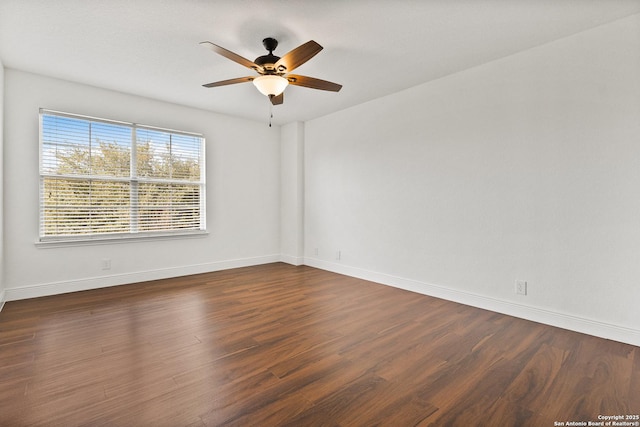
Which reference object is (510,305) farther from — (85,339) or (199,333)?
(85,339)

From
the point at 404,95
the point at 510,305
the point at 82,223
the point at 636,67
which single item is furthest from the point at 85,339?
the point at 636,67

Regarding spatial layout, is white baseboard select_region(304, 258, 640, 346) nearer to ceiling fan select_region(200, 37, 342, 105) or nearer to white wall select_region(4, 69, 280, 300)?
white wall select_region(4, 69, 280, 300)

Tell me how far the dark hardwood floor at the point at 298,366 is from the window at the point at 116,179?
1.06 meters

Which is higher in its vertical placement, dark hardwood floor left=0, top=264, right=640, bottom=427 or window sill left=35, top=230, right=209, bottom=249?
window sill left=35, top=230, right=209, bottom=249

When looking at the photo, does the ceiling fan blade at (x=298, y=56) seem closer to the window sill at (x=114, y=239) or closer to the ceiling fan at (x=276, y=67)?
the ceiling fan at (x=276, y=67)

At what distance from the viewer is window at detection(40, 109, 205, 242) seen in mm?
3646

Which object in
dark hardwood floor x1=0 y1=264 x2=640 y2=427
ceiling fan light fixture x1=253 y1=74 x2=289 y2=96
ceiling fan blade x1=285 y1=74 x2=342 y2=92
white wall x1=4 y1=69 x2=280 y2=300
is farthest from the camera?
white wall x1=4 y1=69 x2=280 y2=300

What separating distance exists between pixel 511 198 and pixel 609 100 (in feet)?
3.45

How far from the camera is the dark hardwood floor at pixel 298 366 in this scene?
1.61 meters

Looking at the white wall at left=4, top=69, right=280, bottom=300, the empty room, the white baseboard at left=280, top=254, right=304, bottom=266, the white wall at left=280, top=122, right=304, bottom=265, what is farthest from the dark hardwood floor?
the white wall at left=280, top=122, right=304, bottom=265

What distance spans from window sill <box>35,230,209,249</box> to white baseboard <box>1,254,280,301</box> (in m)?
0.45

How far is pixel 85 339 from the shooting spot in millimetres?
2473

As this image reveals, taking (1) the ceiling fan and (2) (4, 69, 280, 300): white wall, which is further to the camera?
(2) (4, 69, 280, 300): white wall

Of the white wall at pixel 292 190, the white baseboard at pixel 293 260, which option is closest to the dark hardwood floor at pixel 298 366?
the white baseboard at pixel 293 260
